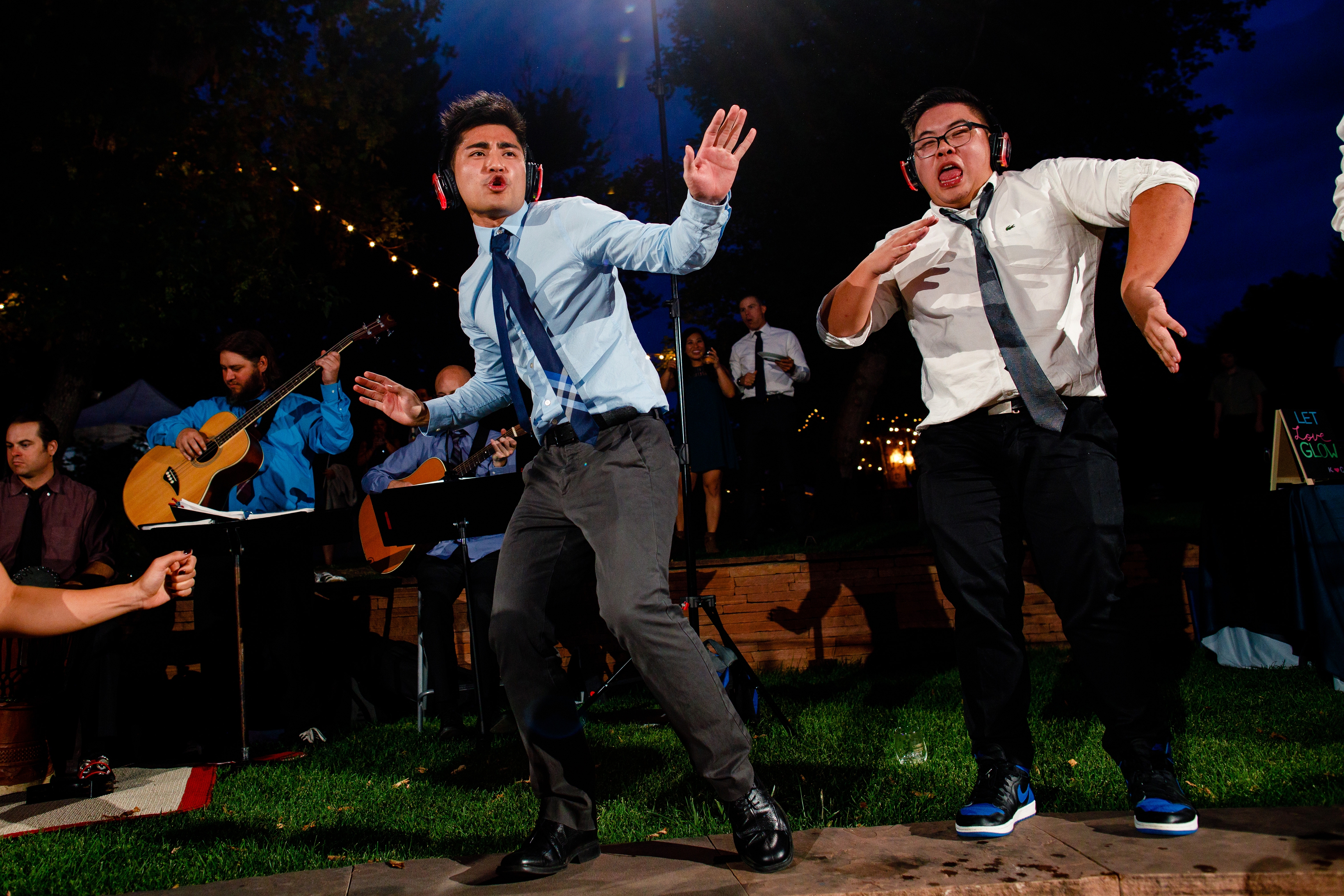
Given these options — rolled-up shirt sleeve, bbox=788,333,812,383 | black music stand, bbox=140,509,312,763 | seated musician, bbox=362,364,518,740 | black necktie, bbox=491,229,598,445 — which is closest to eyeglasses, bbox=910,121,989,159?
black necktie, bbox=491,229,598,445

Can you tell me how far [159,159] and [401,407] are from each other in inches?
411

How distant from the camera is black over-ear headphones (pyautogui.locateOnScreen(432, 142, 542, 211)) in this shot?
3.30 m

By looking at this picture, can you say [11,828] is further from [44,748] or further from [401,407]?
[401,407]

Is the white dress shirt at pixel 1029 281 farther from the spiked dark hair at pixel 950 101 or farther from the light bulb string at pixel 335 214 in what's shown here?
the light bulb string at pixel 335 214

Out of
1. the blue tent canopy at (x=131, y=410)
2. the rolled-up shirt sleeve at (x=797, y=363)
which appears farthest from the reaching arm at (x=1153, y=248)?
the blue tent canopy at (x=131, y=410)

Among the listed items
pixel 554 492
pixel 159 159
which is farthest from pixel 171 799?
pixel 159 159

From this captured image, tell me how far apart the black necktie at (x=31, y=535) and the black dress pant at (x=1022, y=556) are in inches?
206

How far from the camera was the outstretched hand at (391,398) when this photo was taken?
3119mm

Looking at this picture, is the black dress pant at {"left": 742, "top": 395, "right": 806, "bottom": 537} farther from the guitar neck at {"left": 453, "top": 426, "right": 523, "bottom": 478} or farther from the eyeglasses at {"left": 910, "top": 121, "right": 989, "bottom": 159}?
the eyeglasses at {"left": 910, "top": 121, "right": 989, "bottom": 159}

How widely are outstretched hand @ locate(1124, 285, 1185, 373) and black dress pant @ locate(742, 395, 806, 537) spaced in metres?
5.48

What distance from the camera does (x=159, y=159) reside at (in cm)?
1126

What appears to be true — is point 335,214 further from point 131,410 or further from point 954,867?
point 954,867

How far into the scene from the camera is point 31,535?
536 cm

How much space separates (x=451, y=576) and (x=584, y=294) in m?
3.32
